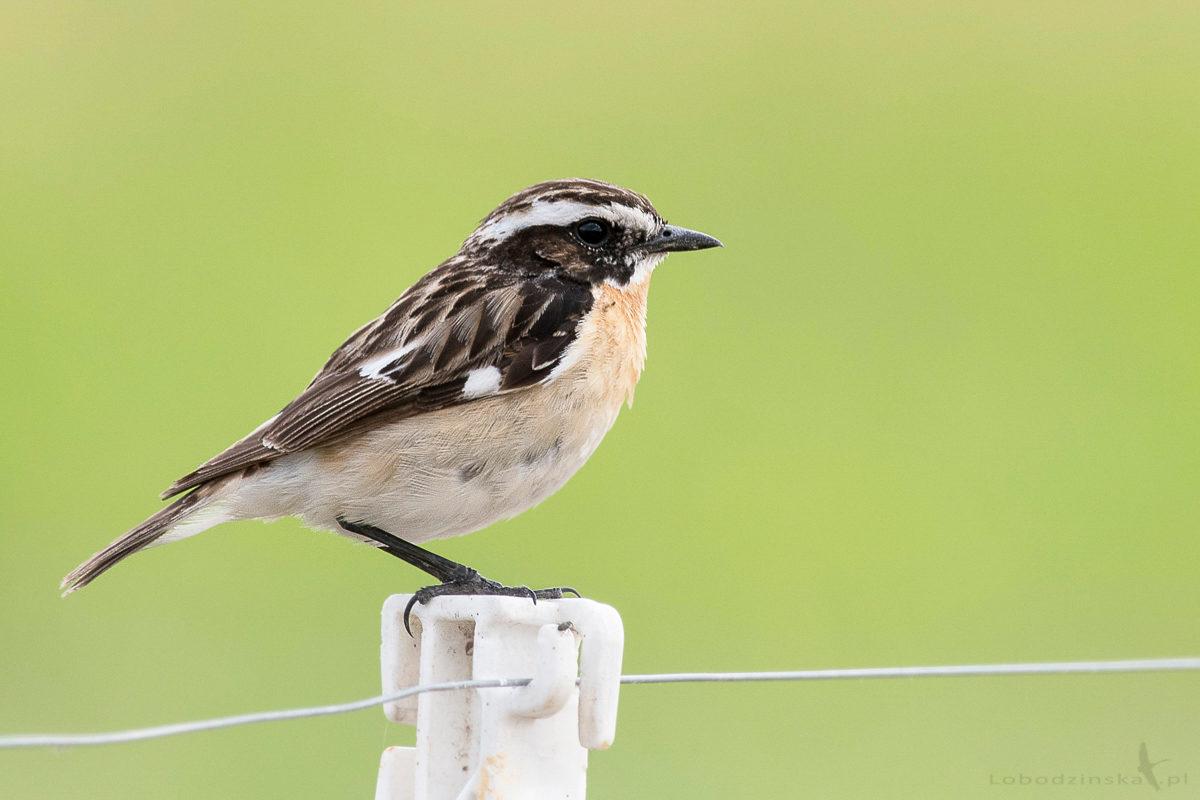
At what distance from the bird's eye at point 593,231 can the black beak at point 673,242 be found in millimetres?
133

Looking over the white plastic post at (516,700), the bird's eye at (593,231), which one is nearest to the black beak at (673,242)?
the bird's eye at (593,231)

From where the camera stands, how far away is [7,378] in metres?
10.7

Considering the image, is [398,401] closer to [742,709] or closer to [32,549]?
[742,709]

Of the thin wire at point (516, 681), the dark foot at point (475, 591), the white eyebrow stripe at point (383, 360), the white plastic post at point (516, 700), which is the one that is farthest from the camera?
the white eyebrow stripe at point (383, 360)

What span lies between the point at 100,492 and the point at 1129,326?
25.6 feet

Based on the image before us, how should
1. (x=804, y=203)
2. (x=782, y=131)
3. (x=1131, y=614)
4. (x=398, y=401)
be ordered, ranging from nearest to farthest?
(x=398, y=401), (x=1131, y=614), (x=804, y=203), (x=782, y=131)

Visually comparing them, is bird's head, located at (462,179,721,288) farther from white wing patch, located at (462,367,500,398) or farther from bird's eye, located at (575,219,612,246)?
white wing patch, located at (462,367,500,398)

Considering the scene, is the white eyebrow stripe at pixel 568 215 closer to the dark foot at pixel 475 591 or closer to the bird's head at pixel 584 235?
the bird's head at pixel 584 235

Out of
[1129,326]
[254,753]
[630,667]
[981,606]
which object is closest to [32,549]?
[254,753]

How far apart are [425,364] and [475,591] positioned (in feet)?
2.34

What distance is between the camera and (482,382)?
4.46 meters

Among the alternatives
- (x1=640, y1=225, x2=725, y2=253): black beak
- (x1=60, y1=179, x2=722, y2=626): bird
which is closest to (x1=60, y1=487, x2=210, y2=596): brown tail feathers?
(x1=60, y1=179, x2=722, y2=626): bird

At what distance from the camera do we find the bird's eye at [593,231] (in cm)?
498

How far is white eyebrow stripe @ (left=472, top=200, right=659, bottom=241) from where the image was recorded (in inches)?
195
